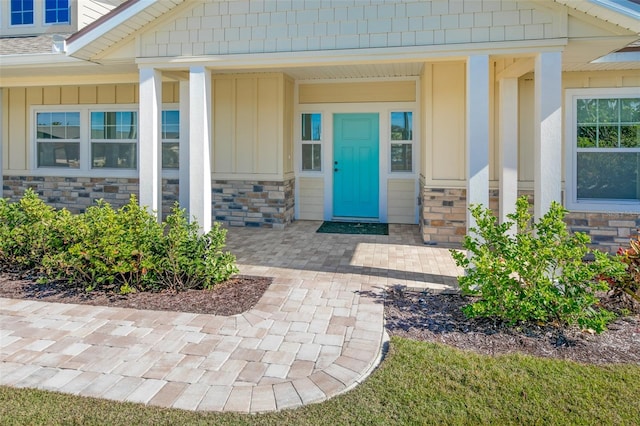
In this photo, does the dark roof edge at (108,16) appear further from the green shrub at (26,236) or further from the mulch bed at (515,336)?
the mulch bed at (515,336)

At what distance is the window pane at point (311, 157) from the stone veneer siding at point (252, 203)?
2.62ft

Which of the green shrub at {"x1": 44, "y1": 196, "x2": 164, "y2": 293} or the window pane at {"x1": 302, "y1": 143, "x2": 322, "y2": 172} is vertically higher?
the window pane at {"x1": 302, "y1": 143, "x2": 322, "y2": 172}

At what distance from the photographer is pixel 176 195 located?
30.4 ft

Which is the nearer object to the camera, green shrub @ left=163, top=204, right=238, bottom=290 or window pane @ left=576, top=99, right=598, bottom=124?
green shrub @ left=163, top=204, right=238, bottom=290

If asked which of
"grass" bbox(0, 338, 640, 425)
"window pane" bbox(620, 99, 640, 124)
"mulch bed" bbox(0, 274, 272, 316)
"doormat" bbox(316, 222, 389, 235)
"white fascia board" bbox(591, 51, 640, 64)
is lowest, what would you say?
"grass" bbox(0, 338, 640, 425)

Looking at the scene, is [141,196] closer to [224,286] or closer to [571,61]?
[224,286]

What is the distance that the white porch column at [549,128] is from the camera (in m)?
4.97

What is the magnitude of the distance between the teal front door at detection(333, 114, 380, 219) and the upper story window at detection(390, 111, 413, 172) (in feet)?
1.13

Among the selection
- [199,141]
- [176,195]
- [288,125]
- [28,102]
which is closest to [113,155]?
[176,195]

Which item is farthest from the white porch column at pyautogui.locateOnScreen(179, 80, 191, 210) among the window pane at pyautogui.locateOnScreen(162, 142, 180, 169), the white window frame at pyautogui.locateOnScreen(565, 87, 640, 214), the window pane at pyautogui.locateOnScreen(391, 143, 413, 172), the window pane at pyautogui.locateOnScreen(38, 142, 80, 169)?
the white window frame at pyautogui.locateOnScreen(565, 87, 640, 214)

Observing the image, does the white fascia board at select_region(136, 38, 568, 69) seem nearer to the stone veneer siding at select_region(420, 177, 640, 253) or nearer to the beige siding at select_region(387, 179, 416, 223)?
the stone veneer siding at select_region(420, 177, 640, 253)

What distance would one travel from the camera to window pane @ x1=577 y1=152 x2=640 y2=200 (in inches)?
276

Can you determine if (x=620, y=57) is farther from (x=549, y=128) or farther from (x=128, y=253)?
(x=128, y=253)

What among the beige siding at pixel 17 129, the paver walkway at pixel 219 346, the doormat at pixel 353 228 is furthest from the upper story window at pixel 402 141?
the beige siding at pixel 17 129
